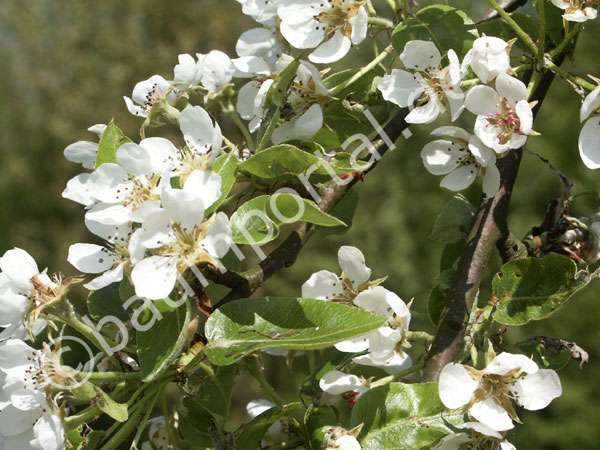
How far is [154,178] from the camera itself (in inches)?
27.7

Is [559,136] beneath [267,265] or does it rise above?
beneath

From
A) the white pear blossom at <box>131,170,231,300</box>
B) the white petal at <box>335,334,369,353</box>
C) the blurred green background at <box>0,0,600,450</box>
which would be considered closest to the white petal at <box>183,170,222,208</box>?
the white pear blossom at <box>131,170,231,300</box>

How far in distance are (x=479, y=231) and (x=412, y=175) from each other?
5451mm

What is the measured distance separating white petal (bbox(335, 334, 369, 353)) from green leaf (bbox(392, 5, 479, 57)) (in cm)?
32

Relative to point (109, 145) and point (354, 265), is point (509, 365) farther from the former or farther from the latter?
point (109, 145)

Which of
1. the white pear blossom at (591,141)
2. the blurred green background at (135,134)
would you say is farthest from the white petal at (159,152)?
the blurred green background at (135,134)

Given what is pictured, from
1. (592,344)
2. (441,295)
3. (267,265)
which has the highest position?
(267,265)

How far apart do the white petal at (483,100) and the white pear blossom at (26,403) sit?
489 millimetres

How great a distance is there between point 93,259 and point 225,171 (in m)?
0.17

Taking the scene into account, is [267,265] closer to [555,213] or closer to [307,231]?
[307,231]

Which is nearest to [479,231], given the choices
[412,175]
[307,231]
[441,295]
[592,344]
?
[441,295]

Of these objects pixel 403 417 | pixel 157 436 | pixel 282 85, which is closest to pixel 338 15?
pixel 282 85

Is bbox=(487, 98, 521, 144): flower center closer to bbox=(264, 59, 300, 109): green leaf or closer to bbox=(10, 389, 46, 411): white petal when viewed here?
bbox=(264, 59, 300, 109): green leaf

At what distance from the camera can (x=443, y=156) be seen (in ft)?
2.55
